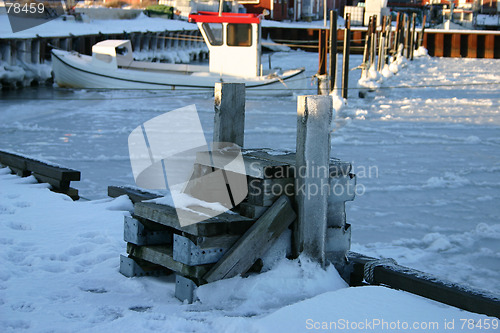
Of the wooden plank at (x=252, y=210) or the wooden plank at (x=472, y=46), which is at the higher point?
the wooden plank at (x=472, y=46)

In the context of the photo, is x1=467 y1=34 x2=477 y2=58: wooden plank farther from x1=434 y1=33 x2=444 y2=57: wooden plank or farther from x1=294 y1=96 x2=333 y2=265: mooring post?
x1=294 y1=96 x2=333 y2=265: mooring post

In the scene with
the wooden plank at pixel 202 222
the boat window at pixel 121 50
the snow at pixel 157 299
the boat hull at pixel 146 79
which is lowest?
the snow at pixel 157 299

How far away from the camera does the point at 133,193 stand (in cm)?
679

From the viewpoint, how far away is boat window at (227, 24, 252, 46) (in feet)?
65.6

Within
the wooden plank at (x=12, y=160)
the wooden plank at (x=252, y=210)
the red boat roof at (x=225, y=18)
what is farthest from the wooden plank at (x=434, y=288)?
the red boat roof at (x=225, y=18)

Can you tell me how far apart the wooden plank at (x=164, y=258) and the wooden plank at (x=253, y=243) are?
0.20 feet

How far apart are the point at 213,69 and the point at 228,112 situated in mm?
15697

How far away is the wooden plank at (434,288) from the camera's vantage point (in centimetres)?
379

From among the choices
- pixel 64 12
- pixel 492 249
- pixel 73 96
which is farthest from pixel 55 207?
pixel 64 12

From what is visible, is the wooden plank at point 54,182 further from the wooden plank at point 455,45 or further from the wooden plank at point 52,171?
the wooden plank at point 455,45

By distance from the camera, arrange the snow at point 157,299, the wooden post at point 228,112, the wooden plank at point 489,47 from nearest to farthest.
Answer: the snow at point 157,299, the wooden post at point 228,112, the wooden plank at point 489,47

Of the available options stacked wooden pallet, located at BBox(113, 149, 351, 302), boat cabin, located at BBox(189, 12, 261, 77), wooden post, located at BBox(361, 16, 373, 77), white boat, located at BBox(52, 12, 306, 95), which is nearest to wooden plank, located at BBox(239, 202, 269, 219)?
stacked wooden pallet, located at BBox(113, 149, 351, 302)

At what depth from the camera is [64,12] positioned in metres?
33.6

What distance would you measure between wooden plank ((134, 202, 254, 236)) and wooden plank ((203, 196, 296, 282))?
0.08 metres
